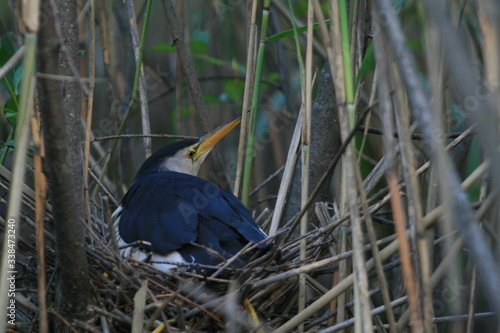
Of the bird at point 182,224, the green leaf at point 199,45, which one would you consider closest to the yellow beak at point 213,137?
the bird at point 182,224

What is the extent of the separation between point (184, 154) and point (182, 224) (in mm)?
936

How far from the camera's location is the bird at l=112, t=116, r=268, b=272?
80.7 inches

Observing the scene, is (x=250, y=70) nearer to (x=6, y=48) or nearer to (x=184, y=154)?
(x=6, y=48)

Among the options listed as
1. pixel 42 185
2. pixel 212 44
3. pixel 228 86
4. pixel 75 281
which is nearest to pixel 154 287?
pixel 75 281

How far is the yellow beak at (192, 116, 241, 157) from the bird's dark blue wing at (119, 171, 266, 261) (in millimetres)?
446

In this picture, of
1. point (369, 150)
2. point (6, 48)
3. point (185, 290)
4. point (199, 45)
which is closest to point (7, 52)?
point (6, 48)

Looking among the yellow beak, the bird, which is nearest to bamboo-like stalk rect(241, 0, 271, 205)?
the bird

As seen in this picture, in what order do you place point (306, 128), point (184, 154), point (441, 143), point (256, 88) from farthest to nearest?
point (184, 154) → point (256, 88) → point (306, 128) → point (441, 143)

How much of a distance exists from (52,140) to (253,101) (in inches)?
35.1

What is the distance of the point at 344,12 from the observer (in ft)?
4.24

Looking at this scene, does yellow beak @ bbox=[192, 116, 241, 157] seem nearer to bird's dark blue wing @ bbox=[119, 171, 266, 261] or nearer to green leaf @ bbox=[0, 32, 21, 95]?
bird's dark blue wing @ bbox=[119, 171, 266, 261]

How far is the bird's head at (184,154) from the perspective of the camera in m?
2.81

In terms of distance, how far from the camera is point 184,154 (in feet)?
9.83

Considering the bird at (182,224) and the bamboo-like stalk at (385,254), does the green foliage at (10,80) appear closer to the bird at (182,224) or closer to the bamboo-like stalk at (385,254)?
the bird at (182,224)
